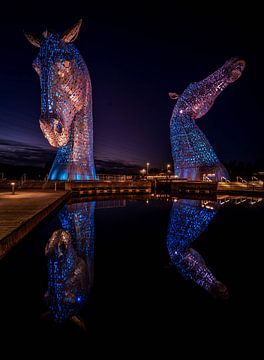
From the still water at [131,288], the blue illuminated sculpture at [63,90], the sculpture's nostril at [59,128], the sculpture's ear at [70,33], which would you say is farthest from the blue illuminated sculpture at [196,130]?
the still water at [131,288]

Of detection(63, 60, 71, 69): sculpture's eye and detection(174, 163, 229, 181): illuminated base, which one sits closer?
detection(63, 60, 71, 69): sculpture's eye

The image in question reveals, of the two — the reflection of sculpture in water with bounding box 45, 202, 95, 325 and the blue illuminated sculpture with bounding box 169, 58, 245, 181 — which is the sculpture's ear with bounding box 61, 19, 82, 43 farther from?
the blue illuminated sculpture with bounding box 169, 58, 245, 181

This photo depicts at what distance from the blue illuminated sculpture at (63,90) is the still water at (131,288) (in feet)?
22.0

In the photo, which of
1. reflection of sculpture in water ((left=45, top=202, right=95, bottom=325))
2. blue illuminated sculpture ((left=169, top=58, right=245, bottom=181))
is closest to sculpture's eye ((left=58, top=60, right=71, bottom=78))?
reflection of sculpture in water ((left=45, top=202, right=95, bottom=325))

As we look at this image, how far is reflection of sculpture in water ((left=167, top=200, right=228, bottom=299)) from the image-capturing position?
4.44m

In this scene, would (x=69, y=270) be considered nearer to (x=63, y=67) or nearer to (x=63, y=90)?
(x=63, y=90)

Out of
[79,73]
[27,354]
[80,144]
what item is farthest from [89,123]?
[27,354]

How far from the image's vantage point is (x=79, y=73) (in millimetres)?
15477

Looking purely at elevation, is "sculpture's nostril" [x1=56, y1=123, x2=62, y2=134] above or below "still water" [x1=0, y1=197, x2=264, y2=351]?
above

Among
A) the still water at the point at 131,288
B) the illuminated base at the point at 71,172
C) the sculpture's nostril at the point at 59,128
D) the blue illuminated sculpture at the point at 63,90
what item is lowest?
the still water at the point at 131,288

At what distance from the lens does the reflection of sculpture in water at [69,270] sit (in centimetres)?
364

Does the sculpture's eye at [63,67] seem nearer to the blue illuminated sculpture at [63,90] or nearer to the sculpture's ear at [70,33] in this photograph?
the blue illuminated sculpture at [63,90]

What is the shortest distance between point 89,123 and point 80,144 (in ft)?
6.00

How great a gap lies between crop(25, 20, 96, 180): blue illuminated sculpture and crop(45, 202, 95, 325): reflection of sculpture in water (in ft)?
20.6
